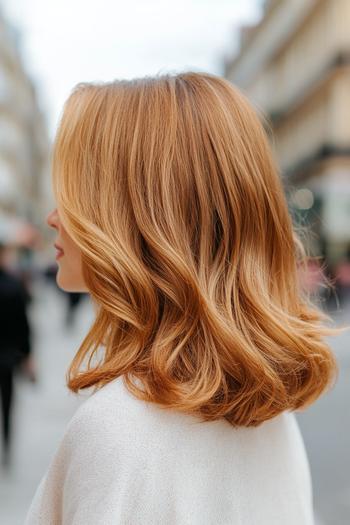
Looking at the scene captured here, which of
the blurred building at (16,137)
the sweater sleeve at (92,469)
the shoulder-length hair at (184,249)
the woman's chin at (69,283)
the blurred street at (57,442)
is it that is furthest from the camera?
the blurred building at (16,137)

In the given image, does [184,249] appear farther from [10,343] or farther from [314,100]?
[314,100]

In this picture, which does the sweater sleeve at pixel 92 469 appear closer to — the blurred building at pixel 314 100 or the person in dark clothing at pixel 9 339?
the person in dark clothing at pixel 9 339

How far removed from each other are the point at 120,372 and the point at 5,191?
78.1 m

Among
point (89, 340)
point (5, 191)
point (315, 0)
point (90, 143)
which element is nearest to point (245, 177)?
point (90, 143)

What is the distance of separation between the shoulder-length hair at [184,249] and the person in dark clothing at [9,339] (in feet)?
18.4

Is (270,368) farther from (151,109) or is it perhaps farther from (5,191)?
(5,191)

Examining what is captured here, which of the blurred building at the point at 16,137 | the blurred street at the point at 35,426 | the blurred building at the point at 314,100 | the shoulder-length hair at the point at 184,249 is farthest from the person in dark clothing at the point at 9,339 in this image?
the blurred building at the point at 16,137

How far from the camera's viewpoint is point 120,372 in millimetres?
1406

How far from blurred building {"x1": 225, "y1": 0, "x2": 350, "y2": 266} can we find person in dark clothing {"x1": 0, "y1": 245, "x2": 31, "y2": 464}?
25268mm

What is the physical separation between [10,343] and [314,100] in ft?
131

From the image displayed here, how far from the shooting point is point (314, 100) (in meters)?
45.2

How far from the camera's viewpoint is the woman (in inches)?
52.9

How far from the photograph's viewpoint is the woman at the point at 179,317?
4.41 feet

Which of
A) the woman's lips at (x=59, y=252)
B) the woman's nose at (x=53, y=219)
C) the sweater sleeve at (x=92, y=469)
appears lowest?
the sweater sleeve at (x=92, y=469)
